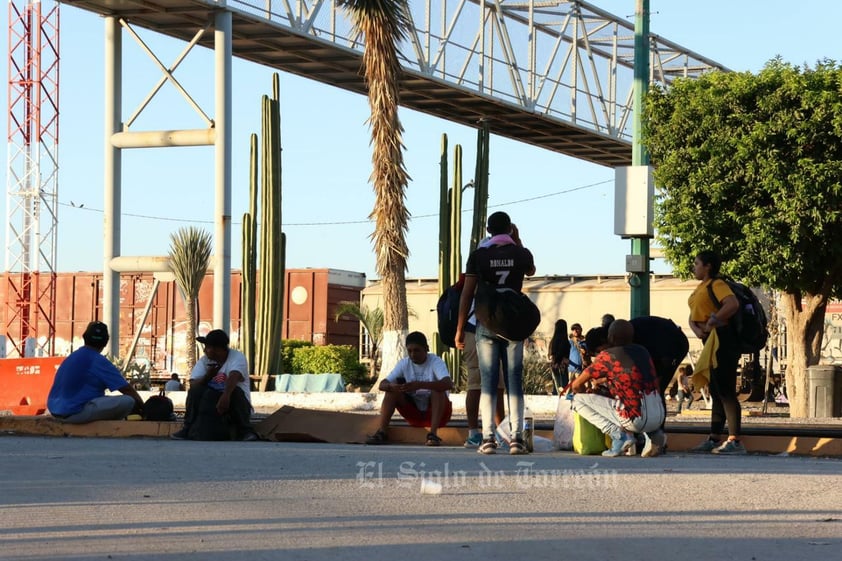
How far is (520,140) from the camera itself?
4384cm

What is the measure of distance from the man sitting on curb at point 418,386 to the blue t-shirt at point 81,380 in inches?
94.0

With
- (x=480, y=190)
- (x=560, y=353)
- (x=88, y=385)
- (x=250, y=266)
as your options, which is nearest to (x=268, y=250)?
(x=250, y=266)

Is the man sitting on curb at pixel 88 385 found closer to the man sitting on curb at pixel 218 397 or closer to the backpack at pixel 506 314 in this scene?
the man sitting on curb at pixel 218 397

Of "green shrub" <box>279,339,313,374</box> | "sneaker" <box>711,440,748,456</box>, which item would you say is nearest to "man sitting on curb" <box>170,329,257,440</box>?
"sneaker" <box>711,440,748,456</box>

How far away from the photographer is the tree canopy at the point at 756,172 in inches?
884

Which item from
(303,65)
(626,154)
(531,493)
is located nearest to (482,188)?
(303,65)

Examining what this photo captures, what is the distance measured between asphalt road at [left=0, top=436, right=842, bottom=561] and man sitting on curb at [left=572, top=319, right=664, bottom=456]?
311 mm

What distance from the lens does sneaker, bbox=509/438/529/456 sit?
10.2 meters

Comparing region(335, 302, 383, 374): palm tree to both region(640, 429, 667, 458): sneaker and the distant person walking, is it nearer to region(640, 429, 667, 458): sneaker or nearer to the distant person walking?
the distant person walking

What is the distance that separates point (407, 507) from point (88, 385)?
21.0 feet

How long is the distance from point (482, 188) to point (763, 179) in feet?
29.8

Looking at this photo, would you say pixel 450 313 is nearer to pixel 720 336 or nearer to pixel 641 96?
pixel 720 336

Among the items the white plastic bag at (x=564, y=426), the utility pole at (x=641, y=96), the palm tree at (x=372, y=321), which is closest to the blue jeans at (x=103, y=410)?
the white plastic bag at (x=564, y=426)

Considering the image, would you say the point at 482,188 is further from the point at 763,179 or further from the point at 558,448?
the point at 558,448
